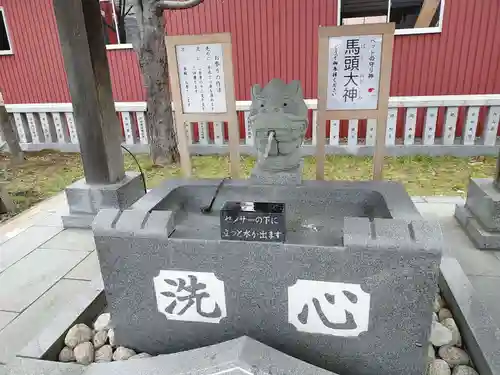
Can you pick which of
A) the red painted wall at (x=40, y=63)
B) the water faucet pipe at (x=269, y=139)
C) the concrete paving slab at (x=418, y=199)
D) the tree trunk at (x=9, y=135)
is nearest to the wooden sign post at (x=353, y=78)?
the water faucet pipe at (x=269, y=139)

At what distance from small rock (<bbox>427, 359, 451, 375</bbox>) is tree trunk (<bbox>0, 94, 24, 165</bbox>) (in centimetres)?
648

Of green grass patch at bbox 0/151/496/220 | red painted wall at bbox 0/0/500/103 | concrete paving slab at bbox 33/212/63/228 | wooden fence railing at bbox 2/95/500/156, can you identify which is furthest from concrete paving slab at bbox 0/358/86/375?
red painted wall at bbox 0/0/500/103

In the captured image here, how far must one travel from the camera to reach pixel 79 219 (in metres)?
3.87

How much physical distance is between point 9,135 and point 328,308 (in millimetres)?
6653

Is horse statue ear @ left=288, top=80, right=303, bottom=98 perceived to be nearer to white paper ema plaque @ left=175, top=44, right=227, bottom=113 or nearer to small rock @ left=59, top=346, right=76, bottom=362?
white paper ema plaque @ left=175, top=44, right=227, bottom=113

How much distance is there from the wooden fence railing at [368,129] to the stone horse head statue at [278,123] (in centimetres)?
348

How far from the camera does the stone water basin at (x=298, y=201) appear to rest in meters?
2.15

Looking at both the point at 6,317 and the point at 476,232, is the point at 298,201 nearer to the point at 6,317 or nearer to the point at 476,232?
the point at 476,232

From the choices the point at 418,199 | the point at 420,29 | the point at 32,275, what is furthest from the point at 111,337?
the point at 420,29

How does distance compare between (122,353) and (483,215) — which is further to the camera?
(483,215)

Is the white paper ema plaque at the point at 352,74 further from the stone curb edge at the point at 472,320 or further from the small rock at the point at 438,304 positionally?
the small rock at the point at 438,304

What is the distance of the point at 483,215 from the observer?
3295 mm

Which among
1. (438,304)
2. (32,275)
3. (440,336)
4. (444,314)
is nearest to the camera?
(440,336)

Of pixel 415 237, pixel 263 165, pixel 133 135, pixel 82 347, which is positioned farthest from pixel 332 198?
pixel 133 135
